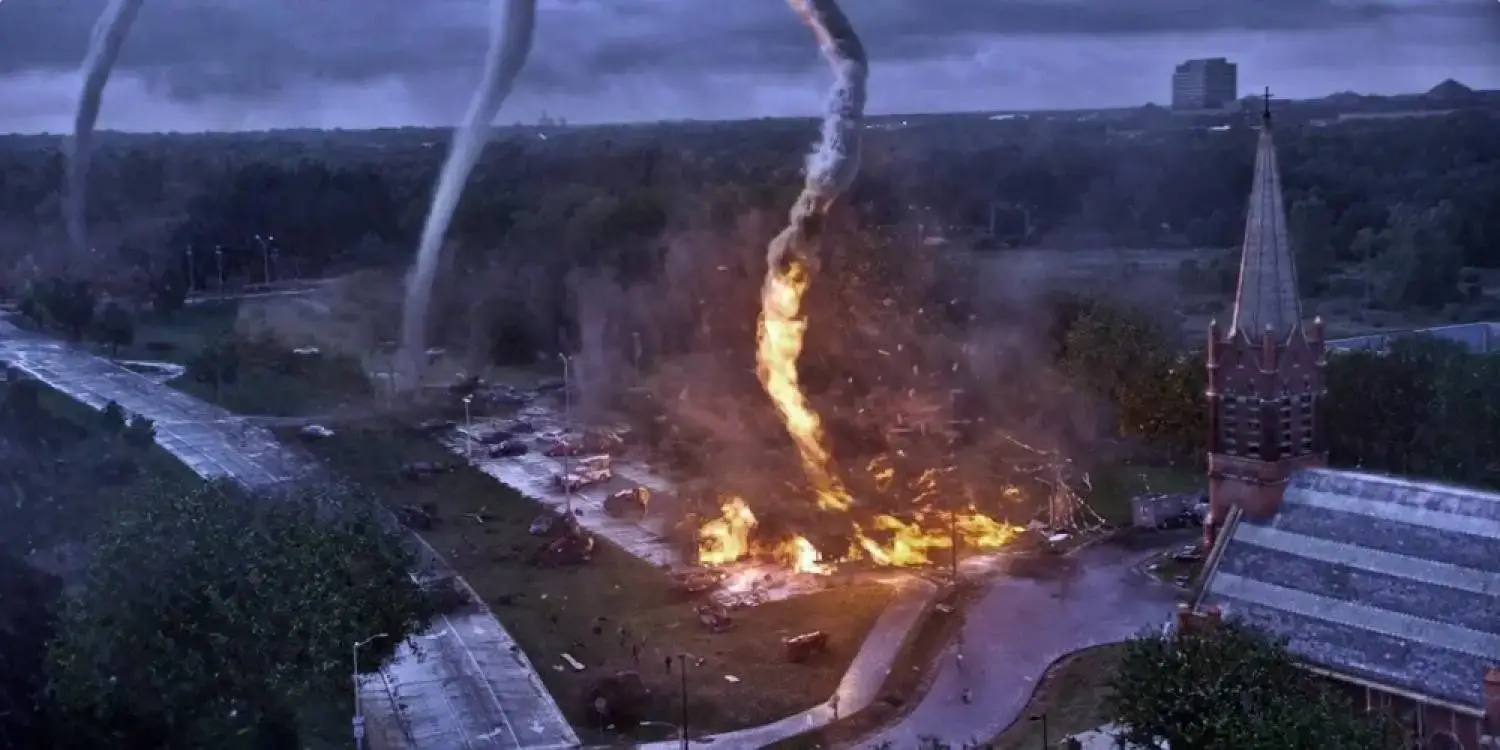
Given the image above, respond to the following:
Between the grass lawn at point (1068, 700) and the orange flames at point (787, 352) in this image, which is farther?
the orange flames at point (787, 352)

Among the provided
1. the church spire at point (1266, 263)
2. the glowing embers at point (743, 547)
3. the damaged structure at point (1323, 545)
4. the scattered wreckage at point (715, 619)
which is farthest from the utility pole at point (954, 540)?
the church spire at point (1266, 263)

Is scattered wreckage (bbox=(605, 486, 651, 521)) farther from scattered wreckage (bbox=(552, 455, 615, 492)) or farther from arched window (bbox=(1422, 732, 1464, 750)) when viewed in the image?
arched window (bbox=(1422, 732, 1464, 750))

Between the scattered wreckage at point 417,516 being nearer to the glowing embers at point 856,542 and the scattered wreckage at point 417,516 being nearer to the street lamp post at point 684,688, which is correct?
the glowing embers at point 856,542

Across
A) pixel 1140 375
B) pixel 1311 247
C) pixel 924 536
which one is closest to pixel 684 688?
pixel 924 536

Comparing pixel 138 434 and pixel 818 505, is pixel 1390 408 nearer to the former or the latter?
pixel 818 505

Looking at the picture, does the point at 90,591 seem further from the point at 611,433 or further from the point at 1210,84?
the point at 1210,84
